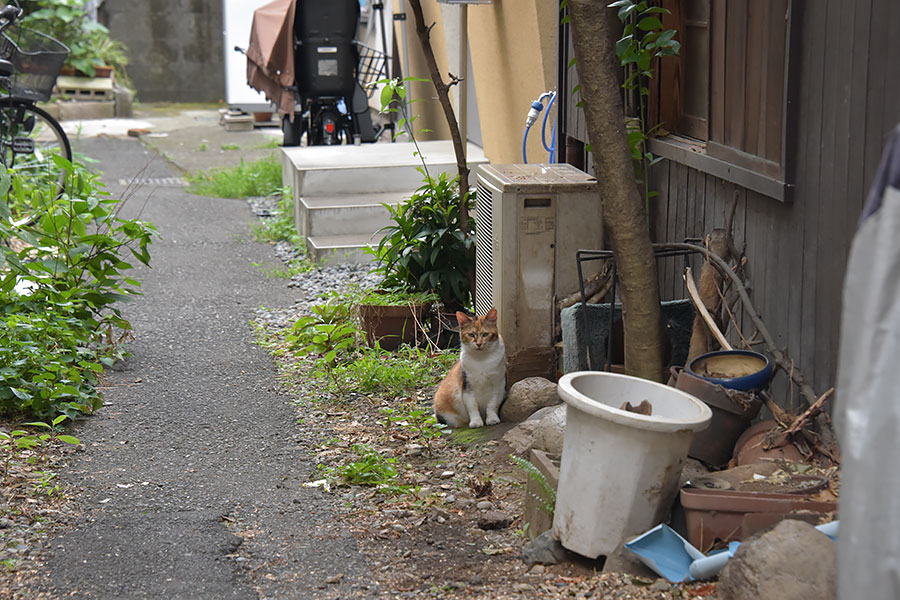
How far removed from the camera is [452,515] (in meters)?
3.85

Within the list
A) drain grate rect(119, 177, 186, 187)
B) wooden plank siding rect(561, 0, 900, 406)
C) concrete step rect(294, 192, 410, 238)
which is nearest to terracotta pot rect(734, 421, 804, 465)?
wooden plank siding rect(561, 0, 900, 406)

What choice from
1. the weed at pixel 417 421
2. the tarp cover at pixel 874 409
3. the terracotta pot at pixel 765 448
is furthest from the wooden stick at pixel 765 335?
the tarp cover at pixel 874 409

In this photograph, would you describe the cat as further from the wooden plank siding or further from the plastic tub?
the plastic tub

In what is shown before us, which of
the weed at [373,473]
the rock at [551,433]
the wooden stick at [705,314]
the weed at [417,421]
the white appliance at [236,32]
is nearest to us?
the wooden stick at [705,314]

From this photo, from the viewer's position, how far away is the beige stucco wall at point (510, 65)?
6.92 m

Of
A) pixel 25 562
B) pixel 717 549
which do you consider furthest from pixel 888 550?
pixel 25 562

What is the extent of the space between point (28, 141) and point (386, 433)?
582 centimetres

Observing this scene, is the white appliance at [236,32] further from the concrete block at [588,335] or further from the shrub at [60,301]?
the concrete block at [588,335]

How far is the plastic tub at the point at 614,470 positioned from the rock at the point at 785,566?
1.48 feet

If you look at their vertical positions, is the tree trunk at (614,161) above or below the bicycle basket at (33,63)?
below

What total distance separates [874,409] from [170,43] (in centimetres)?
2027

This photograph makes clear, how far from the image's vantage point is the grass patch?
38.5ft

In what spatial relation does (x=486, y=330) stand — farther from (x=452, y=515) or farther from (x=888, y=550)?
(x=888, y=550)

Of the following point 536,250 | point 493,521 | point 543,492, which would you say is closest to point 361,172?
point 536,250
